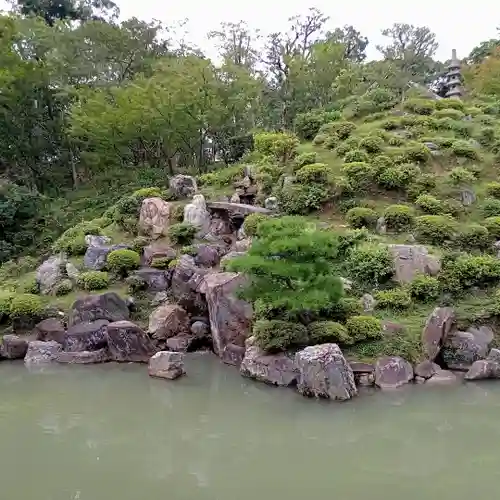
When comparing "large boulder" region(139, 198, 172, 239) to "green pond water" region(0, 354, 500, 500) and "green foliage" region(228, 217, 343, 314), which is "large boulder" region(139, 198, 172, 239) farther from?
"green foliage" region(228, 217, 343, 314)

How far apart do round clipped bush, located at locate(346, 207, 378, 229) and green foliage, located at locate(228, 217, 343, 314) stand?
5741mm

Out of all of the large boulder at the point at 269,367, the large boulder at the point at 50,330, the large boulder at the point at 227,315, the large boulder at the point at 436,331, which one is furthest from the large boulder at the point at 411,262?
the large boulder at the point at 50,330

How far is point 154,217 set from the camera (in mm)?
18750

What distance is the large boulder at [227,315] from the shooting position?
43.3 feet

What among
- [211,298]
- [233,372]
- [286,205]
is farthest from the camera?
[286,205]

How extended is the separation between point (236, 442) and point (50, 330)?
776 cm

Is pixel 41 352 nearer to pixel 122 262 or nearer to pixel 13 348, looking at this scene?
pixel 13 348

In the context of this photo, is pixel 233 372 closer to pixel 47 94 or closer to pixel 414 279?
pixel 414 279

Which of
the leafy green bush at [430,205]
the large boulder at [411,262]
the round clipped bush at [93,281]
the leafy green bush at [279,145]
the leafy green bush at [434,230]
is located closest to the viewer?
the large boulder at [411,262]

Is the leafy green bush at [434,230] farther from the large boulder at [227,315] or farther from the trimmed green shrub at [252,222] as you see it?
the large boulder at [227,315]

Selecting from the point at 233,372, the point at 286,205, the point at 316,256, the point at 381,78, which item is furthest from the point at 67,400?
the point at 381,78

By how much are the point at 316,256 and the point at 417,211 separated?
7.41m

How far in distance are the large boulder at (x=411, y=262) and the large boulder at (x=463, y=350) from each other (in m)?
2.34

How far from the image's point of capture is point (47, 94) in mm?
27516
